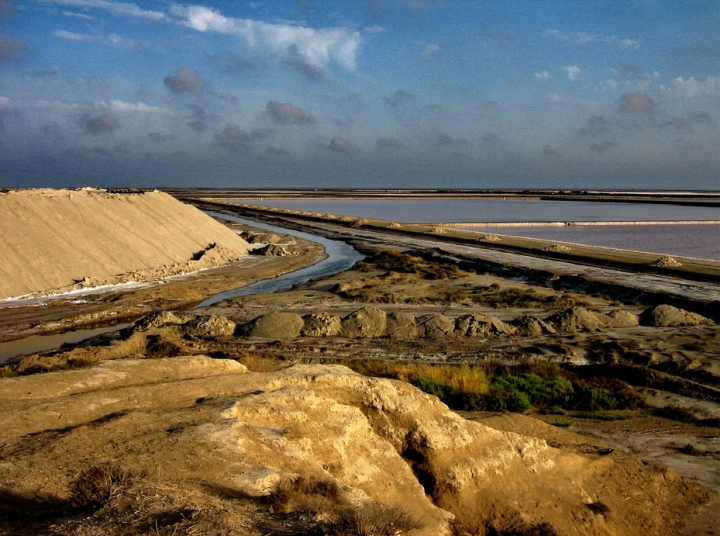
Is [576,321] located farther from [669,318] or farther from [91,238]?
[91,238]

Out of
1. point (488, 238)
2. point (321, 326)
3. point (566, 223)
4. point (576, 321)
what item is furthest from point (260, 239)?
point (566, 223)

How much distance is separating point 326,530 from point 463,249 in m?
28.0

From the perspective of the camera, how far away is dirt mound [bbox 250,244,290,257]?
98.6 feet

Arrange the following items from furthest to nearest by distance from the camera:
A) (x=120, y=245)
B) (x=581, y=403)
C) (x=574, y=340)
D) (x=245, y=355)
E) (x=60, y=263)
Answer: (x=120, y=245) → (x=60, y=263) → (x=574, y=340) → (x=245, y=355) → (x=581, y=403)

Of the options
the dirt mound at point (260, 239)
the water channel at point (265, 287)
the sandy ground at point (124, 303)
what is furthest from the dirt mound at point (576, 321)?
the dirt mound at point (260, 239)

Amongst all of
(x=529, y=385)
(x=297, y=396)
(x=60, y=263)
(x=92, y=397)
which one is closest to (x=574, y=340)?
(x=529, y=385)

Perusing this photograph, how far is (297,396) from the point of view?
236 inches

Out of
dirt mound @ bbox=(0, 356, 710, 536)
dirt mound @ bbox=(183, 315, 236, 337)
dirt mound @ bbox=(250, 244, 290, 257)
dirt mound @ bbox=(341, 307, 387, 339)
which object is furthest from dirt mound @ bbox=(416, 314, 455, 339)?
dirt mound @ bbox=(250, 244, 290, 257)

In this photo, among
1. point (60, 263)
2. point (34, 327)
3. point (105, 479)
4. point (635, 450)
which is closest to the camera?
point (105, 479)

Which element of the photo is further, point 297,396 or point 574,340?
point 574,340

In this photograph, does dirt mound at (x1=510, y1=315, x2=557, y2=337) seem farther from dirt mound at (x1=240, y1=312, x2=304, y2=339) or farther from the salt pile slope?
the salt pile slope

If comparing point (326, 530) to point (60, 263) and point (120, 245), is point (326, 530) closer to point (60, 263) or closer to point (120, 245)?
point (60, 263)

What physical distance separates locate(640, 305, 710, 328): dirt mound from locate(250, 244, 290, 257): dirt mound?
18544 mm

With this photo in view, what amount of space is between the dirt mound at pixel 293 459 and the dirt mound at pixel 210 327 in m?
6.75
